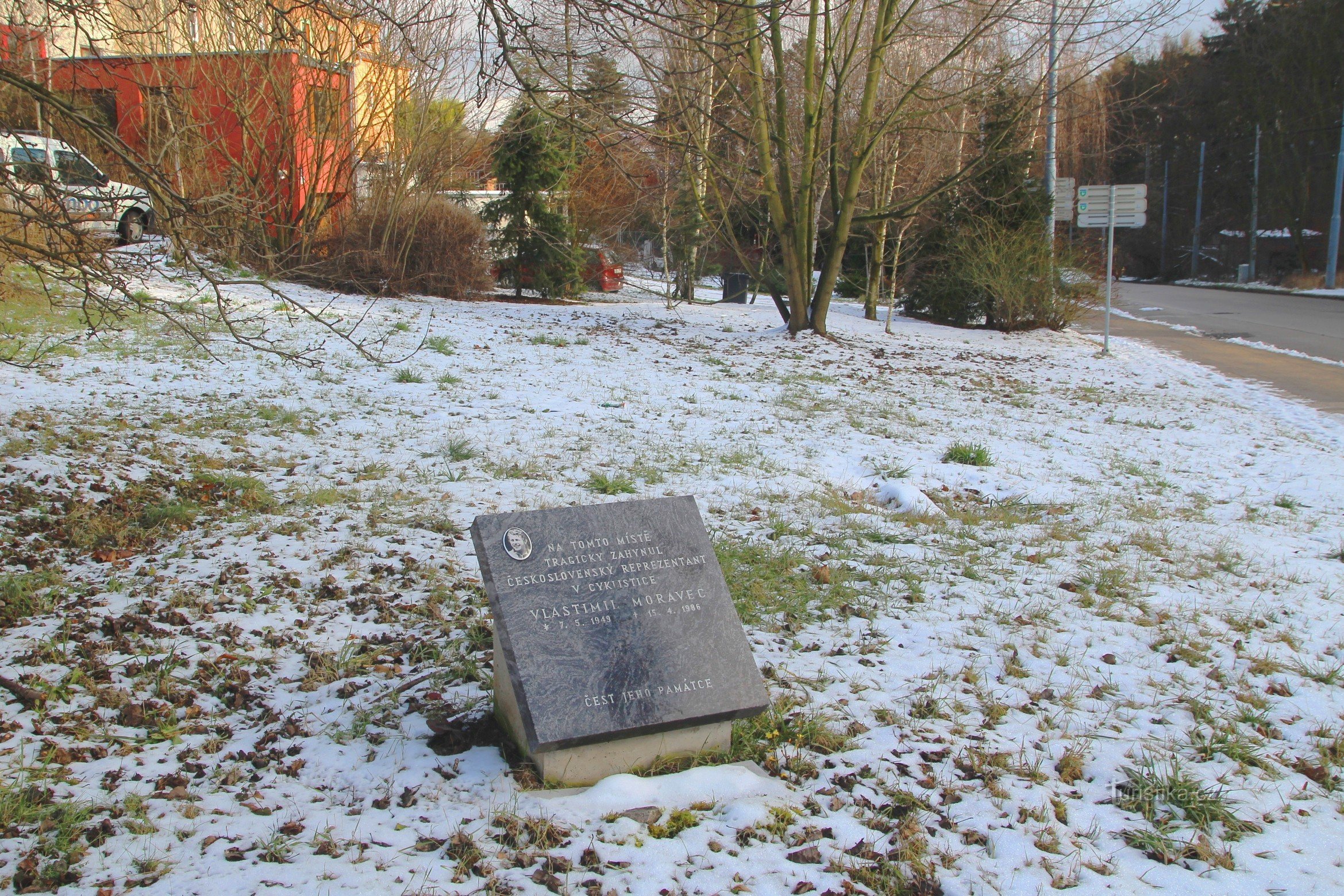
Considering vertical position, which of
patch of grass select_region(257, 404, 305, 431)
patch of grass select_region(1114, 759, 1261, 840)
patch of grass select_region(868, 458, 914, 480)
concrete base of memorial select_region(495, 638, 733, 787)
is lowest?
patch of grass select_region(1114, 759, 1261, 840)

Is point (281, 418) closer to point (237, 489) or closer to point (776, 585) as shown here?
point (237, 489)

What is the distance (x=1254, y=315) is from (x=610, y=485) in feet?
86.8

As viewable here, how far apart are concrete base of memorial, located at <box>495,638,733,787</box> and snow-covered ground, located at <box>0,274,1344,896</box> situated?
10 cm

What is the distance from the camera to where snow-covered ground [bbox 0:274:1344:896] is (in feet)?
9.72

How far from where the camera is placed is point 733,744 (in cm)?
361

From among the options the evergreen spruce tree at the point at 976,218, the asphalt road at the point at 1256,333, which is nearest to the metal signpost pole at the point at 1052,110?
the evergreen spruce tree at the point at 976,218

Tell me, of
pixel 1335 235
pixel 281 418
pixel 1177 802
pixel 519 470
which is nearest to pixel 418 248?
pixel 281 418

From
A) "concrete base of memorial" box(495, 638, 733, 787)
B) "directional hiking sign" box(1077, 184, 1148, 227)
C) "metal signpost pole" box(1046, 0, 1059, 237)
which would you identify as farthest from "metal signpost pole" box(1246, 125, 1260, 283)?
"concrete base of memorial" box(495, 638, 733, 787)

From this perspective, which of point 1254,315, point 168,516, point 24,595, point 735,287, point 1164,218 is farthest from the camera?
point 1164,218

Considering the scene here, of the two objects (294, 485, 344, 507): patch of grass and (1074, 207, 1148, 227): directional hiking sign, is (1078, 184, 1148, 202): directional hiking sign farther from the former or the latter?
(294, 485, 344, 507): patch of grass

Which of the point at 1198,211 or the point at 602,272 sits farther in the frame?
the point at 1198,211

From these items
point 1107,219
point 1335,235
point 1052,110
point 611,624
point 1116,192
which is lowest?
point 611,624

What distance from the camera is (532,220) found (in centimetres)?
1998

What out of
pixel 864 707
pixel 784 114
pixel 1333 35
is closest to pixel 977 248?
pixel 784 114
